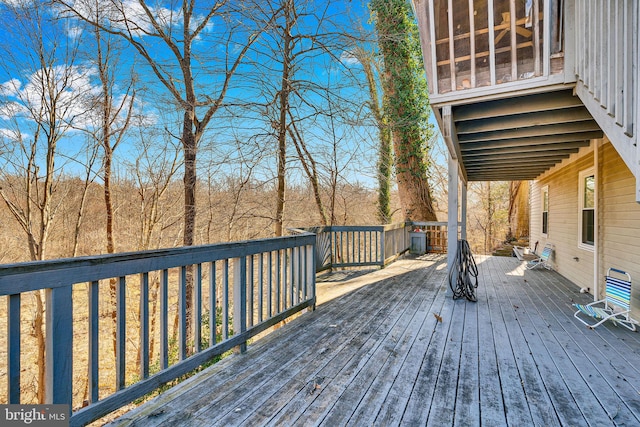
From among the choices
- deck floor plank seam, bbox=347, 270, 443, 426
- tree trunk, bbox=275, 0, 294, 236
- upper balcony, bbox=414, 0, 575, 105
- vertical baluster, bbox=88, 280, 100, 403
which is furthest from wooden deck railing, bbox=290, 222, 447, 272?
vertical baluster, bbox=88, 280, 100, 403

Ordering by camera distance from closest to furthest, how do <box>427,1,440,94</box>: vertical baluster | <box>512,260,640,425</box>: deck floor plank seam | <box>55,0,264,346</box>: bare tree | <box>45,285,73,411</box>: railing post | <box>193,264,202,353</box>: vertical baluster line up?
1. <box>45,285,73,411</box>: railing post
2. <box>512,260,640,425</box>: deck floor plank seam
3. <box>193,264,202,353</box>: vertical baluster
4. <box>427,1,440,94</box>: vertical baluster
5. <box>55,0,264,346</box>: bare tree

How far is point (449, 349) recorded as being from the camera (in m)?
2.84

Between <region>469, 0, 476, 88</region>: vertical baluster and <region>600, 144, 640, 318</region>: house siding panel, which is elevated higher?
<region>469, 0, 476, 88</region>: vertical baluster

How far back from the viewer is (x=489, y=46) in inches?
137

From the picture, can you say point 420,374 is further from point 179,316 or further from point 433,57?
point 433,57

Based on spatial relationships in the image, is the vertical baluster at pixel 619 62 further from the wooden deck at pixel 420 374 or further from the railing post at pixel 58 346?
the railing post at pixel 58 346

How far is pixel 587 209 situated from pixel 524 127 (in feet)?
7.78

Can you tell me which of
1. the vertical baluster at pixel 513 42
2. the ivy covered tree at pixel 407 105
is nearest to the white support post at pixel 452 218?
the vertical baluster at pixel 513 42

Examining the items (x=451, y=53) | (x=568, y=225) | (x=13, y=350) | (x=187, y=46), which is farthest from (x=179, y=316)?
(x=568, y=225)

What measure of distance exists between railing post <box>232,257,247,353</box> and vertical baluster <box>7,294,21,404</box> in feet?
4.45

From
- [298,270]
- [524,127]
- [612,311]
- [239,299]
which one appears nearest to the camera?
[239,299]

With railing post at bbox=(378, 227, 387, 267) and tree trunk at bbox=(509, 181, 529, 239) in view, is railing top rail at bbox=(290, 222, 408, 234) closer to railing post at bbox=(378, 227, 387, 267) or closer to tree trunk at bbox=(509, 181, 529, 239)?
railing post at bbox=(378, 227, 387, 267)

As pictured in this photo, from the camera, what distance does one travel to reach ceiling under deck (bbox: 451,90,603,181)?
3.61 metres

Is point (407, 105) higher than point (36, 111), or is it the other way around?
point (407, 105)
